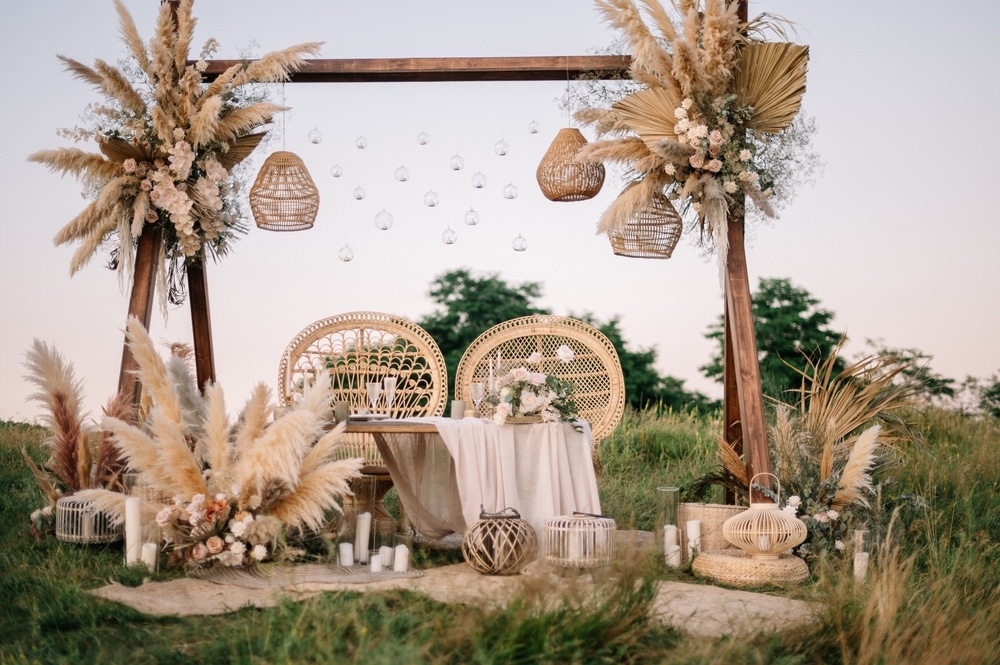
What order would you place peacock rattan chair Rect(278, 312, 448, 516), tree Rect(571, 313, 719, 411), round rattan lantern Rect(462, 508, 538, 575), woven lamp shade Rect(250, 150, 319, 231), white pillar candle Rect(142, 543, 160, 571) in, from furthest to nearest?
tree Rect(571, 313, 719, 411) → peacock rattan chair Rect(278, 312, 448, 516) → woven lamp shade Rect(250, 150, 319, 231) → round rattan lantern Rect(462, 508, 538, 575) → white pillar candle Rect(142, 543, 160, 571)

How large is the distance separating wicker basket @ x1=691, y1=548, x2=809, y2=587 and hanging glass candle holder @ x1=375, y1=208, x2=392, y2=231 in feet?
10.0

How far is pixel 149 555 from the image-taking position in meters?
5.02

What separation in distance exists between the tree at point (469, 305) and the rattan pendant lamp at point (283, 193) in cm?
1191

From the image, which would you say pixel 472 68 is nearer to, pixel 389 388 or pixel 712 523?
pixel 389 388

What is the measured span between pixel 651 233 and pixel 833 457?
1.77m

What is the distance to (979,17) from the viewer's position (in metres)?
9.58

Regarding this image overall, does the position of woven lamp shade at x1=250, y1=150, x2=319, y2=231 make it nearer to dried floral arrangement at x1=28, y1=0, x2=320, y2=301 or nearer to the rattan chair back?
dried floral arrangement at x1=28, y1=0, x2=320, y2=301

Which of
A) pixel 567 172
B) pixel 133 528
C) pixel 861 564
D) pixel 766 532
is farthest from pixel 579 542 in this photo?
pixel 567 172

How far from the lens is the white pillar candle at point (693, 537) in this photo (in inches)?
224

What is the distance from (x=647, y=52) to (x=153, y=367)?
10.8ft

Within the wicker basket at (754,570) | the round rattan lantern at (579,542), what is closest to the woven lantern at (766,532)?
the wicker basket at (754,570)

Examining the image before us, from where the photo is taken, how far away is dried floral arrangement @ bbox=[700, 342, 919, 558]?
18.7ft

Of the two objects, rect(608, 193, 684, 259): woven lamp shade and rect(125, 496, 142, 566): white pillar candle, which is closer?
rect(125, 496, 142, 566): white pillar candle

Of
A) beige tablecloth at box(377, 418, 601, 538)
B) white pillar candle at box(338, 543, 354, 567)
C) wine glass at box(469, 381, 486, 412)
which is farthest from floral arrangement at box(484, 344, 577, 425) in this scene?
white pillar candle at box(338, 543, 354, 567)
